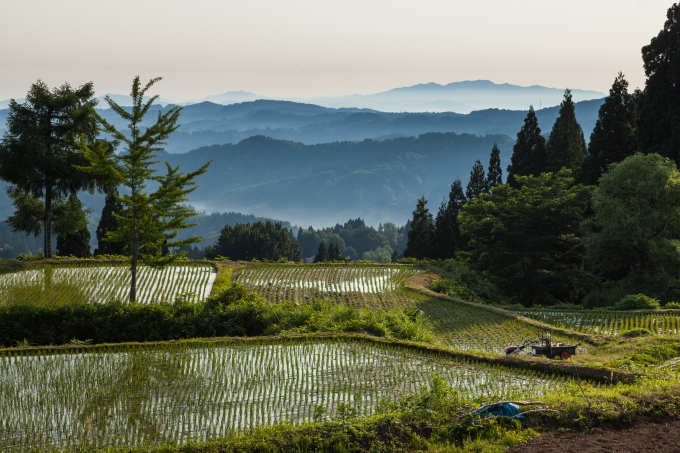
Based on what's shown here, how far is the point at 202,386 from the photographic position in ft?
38.0

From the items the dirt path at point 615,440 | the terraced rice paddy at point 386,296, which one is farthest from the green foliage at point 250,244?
the dirt path at point 615,440

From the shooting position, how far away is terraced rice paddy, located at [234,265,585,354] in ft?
59.1

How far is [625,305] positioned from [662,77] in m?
18.6

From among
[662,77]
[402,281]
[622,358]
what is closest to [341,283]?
[402,281]

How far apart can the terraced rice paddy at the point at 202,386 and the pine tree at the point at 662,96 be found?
26.3 m

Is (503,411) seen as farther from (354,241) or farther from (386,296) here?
(354,241)

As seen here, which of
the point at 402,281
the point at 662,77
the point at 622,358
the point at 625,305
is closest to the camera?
the point at 622,358

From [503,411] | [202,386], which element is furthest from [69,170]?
[503,411]

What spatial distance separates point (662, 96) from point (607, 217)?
10429mm

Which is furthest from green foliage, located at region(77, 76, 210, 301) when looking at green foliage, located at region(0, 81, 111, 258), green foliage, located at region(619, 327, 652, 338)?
green foliage, located at region(619, 327, 652, 338)

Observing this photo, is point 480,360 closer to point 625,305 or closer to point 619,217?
point 625,305

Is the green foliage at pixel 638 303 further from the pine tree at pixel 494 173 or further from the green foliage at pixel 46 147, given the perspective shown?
the pine tree at pixel 494 173

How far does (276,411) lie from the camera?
1014 centimetres

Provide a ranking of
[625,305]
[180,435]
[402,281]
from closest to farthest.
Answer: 1. [180,435]
2. [625,305]
3. [402,281]
